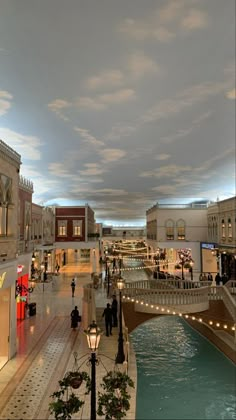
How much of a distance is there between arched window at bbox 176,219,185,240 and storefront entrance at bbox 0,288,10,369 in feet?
74.2

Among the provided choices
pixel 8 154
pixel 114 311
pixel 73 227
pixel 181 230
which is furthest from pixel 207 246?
pixel 8 154

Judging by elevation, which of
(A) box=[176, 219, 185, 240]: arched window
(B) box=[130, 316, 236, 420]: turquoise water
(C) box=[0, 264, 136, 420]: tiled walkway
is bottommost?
(B) box=[130, 316, 236, 420]: turquoise water

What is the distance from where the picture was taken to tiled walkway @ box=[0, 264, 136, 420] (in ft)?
24.1

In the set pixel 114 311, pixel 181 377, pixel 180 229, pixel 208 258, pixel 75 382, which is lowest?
pixel 181 377

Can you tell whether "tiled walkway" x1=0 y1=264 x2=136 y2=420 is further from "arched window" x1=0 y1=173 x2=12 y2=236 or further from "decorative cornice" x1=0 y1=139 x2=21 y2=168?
"decorative cornice" x1=0 y1=139 x2=21 y2=168

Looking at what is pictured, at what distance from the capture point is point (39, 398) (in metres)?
7.66

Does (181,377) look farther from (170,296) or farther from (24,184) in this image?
(24,184)

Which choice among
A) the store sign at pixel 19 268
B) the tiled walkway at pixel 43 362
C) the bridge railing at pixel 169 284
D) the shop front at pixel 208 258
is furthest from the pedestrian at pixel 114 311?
the shop front at pixel 208 258

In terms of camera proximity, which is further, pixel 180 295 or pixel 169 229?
pixel 169 229

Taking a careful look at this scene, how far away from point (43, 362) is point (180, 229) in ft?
74.7

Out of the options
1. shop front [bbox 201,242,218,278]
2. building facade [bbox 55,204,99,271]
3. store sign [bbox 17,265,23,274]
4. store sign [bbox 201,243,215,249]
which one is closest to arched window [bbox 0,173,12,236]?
store sign [bbox 17,265,23,274]

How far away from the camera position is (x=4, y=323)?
33.8 ft

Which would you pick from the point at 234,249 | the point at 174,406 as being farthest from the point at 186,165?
the point at 174,406

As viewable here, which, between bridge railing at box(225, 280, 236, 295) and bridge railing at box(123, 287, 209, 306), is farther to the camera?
bridge railing at box(225, 280, 236, 295)
